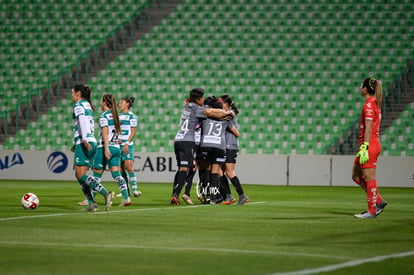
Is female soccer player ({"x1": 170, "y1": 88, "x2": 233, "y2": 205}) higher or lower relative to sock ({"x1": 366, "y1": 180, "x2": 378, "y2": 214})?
higher

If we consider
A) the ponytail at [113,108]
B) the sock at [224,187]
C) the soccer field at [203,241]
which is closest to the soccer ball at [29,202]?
the soccer field at [203,241]

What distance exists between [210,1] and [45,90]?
7604mm

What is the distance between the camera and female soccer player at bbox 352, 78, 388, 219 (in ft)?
44.7

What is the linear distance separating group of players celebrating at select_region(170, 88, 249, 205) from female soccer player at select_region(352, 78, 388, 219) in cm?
306

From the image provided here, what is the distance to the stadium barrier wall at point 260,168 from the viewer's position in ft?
95.0

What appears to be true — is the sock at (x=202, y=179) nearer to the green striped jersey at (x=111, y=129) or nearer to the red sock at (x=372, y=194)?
the green striped jersey at (x=111, y=129)

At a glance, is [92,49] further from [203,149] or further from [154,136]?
[203,149]

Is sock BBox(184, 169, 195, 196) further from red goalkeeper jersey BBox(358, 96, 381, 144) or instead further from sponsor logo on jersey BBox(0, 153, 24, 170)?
sponsor logo on jersey BBox(0, 153, 24, 170)

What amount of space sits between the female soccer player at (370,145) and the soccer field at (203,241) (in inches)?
15.5

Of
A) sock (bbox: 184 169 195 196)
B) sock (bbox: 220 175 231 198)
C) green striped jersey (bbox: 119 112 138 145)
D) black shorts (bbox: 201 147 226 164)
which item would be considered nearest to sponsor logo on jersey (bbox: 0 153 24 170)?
green striped jersey (bbox: 119 112 138 145)

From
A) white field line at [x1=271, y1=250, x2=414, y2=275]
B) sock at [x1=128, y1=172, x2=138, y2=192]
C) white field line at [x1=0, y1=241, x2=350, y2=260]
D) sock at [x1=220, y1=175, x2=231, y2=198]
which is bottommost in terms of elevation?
sock at [x1=128, y1=172, x2=138, y2=192]

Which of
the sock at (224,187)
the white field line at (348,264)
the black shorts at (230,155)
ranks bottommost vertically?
the sock at (224,187)

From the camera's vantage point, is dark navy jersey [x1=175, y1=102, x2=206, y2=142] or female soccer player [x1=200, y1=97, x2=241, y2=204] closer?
dark navy jersey [x1=175, y1=102, x2=206, y2=142]

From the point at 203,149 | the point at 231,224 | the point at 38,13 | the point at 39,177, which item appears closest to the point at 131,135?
the point at 203,149
